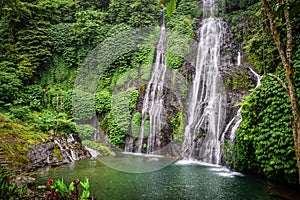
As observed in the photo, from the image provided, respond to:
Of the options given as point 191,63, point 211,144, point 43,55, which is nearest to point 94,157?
point 211,144

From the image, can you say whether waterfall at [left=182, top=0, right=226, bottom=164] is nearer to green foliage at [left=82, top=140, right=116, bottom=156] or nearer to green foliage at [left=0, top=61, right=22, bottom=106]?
green foliage at [left=82, top=140, right=116, bottom=156]

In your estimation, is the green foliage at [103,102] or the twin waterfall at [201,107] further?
the green foliage at [103,102]

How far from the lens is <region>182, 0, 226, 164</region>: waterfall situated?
35.9 feet

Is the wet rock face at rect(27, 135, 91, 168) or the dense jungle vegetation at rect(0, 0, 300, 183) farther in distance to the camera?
the dense jungle vegetation at rect(0, 0, 300, 183)

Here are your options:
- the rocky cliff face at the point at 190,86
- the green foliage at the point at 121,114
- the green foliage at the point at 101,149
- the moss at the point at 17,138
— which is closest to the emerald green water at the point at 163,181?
the moss at the point at 17,138

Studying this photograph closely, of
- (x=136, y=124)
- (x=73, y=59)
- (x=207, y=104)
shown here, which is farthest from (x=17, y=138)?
(x=73, y=59)

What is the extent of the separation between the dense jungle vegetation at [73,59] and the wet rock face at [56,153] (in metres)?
0.38

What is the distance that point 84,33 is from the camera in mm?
17906

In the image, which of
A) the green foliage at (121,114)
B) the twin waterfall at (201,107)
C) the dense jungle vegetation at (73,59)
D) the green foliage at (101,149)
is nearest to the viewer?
the dense jungle vegetation at (73,59)

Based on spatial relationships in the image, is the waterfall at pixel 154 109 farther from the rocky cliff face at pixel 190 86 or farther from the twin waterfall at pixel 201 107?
the rocky cliff face at pixel 190 86

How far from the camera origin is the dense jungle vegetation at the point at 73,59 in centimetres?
1046

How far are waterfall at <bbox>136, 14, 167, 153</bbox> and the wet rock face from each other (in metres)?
3.40

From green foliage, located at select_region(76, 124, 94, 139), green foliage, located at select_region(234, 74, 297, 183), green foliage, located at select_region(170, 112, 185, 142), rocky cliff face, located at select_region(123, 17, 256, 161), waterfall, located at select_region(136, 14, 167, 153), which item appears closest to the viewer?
green foliage, located at select_region(234, 74, 297, 183)

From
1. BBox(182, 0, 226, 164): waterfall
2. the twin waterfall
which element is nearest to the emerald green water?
BBox(182, 0, 226, 164): waterfall
